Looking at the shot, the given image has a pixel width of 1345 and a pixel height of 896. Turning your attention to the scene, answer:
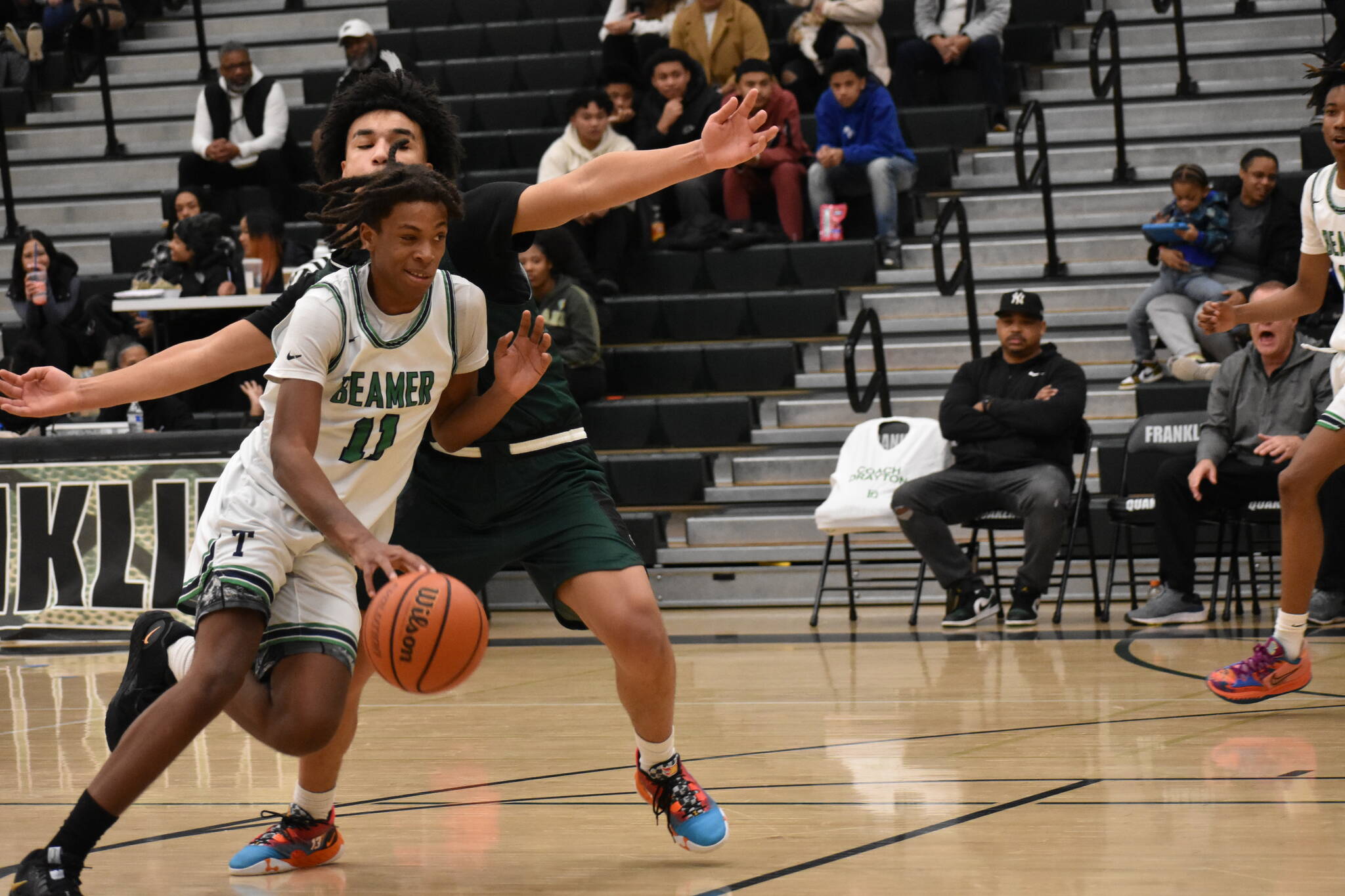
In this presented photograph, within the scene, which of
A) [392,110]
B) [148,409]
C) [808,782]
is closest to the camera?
[392,110]

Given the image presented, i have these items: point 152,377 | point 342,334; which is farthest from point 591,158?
point 342,334

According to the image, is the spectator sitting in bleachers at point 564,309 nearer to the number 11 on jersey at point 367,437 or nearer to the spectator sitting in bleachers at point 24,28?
the number 11 on jersey at point 367,437

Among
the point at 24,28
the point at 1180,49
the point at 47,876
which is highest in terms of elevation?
the point at 24,28

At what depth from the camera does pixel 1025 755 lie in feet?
14.9

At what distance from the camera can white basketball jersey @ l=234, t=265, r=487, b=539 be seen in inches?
129

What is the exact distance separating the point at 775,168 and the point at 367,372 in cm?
774

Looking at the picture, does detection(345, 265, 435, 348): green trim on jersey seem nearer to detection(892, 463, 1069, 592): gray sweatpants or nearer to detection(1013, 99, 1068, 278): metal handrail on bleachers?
detection(892, 463, 1069, 592): gray sweatpants

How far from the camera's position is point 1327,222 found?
5176 mm

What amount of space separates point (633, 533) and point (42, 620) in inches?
120

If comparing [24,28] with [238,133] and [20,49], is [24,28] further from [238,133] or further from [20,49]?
[238,133]

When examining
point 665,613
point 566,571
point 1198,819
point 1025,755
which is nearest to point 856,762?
point 1025,755

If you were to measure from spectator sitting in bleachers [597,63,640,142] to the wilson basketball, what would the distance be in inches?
323

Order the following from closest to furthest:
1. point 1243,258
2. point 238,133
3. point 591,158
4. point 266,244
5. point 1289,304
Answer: point 1289,304
point 1243,258
point 266,244
point 591,158
point 238,133

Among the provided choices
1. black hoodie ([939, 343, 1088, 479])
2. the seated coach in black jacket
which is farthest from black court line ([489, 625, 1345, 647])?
black hoodie ([939, 343, 1088, 479])
